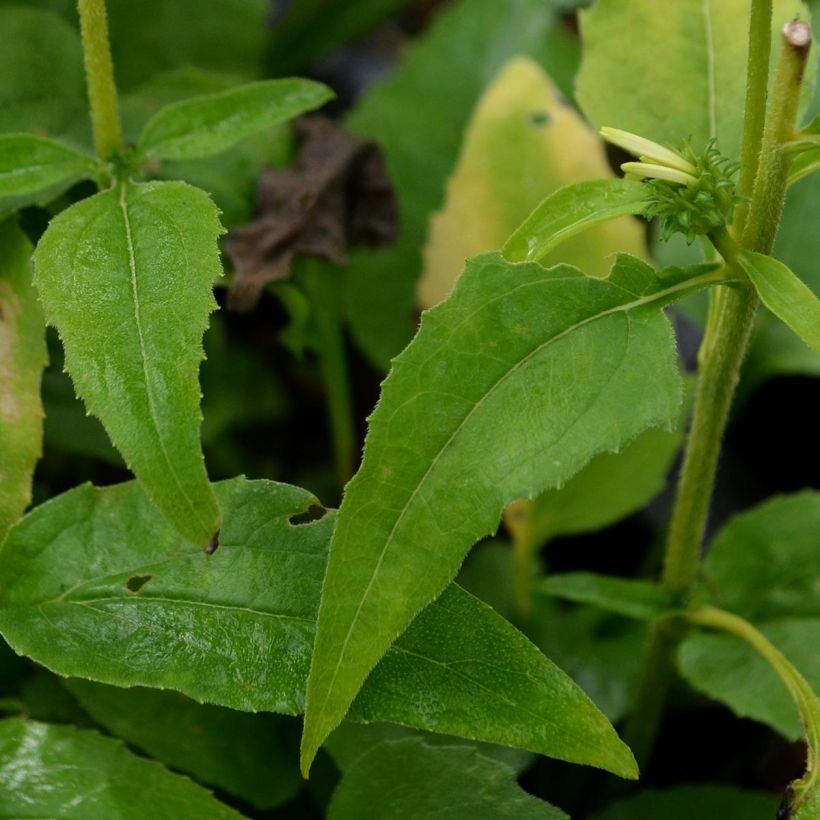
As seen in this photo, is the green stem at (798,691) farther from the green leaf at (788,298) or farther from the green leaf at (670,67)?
the green leaf at (670,67)

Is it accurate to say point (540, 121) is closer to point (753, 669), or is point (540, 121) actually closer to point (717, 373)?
point (717, 373)

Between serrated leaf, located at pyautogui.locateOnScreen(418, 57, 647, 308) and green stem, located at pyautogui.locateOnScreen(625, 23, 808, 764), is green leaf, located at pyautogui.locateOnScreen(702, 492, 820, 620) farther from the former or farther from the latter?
serrated leaf, located at pyautogui.locateOnScreen(418, 57, 647, 308)

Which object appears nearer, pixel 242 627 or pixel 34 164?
pixel 242 627

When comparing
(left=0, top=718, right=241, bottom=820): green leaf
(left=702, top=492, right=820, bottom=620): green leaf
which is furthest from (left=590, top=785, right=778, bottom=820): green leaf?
(left=0, top=718, right=241, bottom=820): green leaf

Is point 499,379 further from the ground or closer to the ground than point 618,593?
further from the ground

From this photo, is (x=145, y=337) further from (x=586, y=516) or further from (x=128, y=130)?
(x=586, y=516)

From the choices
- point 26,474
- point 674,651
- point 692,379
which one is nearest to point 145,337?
point 26,474

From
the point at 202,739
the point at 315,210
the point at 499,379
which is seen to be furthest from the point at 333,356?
the point at 499,379
